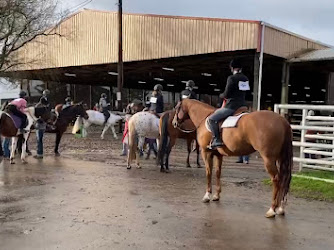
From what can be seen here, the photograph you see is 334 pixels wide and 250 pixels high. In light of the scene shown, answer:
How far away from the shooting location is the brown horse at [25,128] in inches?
A: 440

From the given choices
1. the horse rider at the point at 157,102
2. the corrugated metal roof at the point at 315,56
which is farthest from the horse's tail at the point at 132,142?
the corrugated metal roof at the point at 315,56

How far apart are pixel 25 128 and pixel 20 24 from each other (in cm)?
1375

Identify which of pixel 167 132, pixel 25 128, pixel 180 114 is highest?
pixel 180 114

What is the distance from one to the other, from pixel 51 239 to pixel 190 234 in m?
1.80

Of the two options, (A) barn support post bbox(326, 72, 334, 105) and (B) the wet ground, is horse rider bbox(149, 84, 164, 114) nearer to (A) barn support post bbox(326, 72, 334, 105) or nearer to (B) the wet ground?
(B) the wet ground

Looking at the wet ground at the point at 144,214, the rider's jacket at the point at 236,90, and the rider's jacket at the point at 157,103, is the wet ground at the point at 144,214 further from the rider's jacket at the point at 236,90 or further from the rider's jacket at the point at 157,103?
the rider's jacket at the point at 157,103

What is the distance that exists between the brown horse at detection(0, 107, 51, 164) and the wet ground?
1.20 m

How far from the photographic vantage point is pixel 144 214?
246 inches

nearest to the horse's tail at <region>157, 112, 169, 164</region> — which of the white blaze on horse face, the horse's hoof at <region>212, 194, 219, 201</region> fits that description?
the horse's hoof at <region>212, 194, 219, 201</region>

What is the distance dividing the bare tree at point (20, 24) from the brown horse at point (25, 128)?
12.1 metres

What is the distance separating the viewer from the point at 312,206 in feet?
23.2

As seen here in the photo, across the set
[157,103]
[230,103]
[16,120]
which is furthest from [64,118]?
[230,103]

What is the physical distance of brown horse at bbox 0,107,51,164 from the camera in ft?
36.6

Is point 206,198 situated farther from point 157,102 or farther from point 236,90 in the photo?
point 157,102
